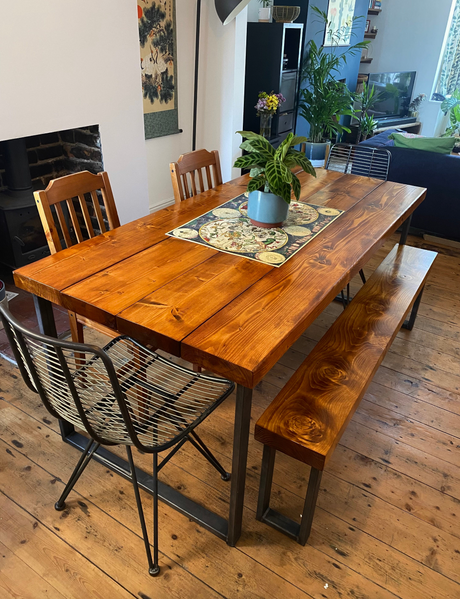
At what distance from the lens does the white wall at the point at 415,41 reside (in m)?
6.95

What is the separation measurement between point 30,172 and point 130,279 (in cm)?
212

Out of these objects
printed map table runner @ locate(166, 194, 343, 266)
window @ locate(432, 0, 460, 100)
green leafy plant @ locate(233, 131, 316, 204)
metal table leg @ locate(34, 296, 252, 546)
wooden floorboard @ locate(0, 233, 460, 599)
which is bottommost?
wooden floorboard @ locate(0, 233, 460, 599)

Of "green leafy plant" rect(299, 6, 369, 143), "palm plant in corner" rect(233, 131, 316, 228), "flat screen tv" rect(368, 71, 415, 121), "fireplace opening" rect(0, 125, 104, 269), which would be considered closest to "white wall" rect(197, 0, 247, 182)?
"fireplace opening" rect(0, 125, 104, 269)

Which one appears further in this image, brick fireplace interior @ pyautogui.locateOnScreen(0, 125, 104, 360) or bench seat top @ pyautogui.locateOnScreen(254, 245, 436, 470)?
brick fireplace interior @ pyautogui.locateOnScreen(0, 125, 104, 360)

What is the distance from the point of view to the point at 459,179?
3.50m

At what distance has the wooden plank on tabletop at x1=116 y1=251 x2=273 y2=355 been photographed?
129 centimetres

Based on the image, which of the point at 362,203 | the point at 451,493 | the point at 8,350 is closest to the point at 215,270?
the point at 362,203

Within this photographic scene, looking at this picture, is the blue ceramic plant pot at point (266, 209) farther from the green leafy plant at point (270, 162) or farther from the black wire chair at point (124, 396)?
the black wire chair at point (124, 396)

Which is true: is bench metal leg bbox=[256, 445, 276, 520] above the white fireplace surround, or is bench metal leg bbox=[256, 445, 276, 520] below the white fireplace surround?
below

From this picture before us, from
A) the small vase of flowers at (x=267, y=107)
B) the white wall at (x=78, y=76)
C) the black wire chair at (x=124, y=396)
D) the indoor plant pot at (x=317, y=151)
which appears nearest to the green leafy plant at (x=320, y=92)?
the indoor plant pot at (x=317, y=151)

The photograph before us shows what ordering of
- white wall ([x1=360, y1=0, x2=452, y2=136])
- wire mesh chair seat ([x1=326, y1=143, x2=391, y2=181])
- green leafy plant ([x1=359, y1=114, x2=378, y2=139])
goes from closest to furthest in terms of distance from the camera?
wire mesh chair seat ([x1=326, y1=143, x2=391, y2=181])
green leafy plant ([x1=359, y1=114, x2=378, y2=139])
white wall ([x1=360, y1=0, x2=452, y2=136])

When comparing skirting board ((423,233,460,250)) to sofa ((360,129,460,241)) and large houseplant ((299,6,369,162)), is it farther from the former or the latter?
large houseplant ((299,6,369,162))

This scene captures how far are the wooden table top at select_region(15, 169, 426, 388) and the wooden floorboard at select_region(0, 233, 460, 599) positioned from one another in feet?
2.37

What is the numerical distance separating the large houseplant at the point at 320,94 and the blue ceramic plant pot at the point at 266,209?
4088 mm
